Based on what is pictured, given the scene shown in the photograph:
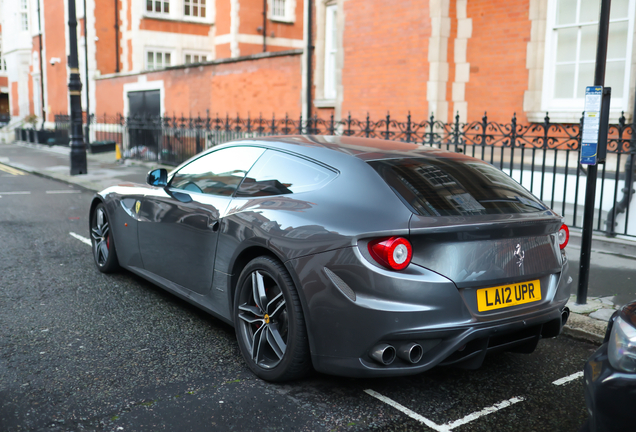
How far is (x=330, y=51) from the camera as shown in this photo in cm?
1527

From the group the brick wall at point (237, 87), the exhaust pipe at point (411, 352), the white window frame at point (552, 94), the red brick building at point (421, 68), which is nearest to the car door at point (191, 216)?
the exhaust pipe at point (411, 352)

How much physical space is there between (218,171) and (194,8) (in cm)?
2654

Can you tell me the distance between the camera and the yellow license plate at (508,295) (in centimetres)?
314

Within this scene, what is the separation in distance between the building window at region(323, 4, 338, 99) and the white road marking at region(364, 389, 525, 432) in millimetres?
12486

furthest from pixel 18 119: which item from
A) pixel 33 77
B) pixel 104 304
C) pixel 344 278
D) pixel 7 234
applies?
pixel 344 278

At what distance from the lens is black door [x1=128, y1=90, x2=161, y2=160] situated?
63.9ft

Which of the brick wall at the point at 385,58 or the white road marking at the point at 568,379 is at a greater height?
the brick wall at the point at 385,58

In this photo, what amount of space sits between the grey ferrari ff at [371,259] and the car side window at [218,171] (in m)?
0.02

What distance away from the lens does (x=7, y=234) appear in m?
7.98

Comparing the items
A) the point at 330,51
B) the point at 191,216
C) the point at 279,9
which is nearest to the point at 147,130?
the point at 330,51

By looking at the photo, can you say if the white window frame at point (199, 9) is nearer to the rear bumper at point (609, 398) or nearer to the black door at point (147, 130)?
the black door at point (147, 130)

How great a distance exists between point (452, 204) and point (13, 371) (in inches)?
110

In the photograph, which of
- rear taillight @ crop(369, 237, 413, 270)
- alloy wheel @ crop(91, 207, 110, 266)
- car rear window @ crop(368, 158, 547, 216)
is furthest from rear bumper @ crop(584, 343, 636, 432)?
alloy wheel @ crop(91, 207, 110, 266)

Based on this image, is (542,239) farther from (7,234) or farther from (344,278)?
(7,234)
